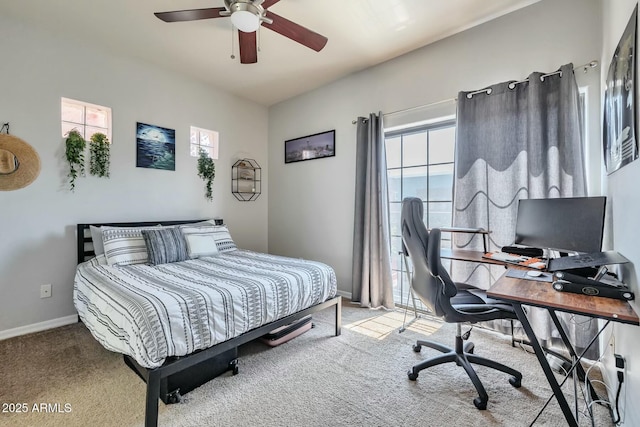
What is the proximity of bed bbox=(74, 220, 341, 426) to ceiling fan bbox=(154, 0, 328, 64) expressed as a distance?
70.0 inches

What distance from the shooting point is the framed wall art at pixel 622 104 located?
4.05 ft

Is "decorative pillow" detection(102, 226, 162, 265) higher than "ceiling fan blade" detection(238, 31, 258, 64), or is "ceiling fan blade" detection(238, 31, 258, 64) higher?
"ceiling fan blade" detection(238, 31, 258, 64)

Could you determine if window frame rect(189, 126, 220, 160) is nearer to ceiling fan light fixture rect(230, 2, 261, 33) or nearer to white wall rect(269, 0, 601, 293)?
white wall rect(269, 0, 601, 293)

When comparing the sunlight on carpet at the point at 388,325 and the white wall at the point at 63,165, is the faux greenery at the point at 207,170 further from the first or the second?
the sunlight on carpet at the point at 388,325

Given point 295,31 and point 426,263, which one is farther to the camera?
point 295,31

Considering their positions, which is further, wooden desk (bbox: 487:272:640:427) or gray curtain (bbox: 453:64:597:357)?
gray curtain (bbox: 453:64:597:357)

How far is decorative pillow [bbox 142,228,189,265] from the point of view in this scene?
8.84ft

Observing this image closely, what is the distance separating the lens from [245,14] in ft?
6.08

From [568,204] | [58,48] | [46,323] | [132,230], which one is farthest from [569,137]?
[46,323]

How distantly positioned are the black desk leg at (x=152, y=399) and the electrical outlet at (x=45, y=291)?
2.14 meters

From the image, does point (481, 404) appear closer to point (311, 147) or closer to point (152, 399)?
point (152, 399)

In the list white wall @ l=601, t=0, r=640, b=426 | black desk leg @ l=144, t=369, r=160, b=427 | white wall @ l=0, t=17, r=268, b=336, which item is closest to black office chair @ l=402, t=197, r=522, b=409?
white wall @ l=601, t=0, r=640, b=426

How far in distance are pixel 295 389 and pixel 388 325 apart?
50.5 inches

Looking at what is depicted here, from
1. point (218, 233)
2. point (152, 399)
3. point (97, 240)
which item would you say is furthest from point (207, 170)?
point (152, 399)
